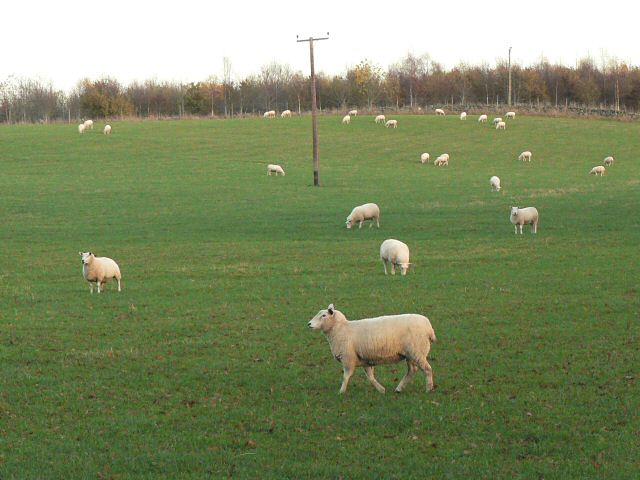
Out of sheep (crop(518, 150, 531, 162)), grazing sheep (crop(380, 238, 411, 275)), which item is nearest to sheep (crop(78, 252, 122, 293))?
grazing sheep (crop(380, 238, 411, 275))

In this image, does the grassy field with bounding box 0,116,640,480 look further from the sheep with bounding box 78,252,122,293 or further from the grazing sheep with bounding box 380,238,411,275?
the grazing sheep with bounding box 380,238,411,275

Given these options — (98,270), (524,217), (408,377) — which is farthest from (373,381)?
(524,217)

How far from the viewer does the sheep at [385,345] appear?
12242 mm

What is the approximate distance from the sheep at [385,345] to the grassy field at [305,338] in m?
0.41

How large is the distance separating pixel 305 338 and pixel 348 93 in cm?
11854

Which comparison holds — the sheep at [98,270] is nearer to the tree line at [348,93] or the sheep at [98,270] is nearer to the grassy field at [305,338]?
Result: the grassy field at [305,338]

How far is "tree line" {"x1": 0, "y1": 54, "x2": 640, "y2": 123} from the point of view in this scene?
130 meters

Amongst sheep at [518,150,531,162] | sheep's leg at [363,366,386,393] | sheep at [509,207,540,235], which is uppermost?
sheep at [518,150,531,162]

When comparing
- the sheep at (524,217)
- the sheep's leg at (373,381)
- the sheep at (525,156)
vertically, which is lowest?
the sheep at (524,217)

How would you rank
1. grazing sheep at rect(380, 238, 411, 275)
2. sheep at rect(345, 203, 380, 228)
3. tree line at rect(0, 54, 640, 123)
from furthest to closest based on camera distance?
tree line at rect(0, 54, 640, 123) → sheep at rect(345, 203, 380, 228) → grazing sheep at rect(380, 238, 411, 275)

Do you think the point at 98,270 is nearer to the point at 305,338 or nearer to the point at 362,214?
the point at 305,338

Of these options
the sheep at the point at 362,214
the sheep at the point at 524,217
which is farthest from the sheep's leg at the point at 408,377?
the sheep at the point at 362,214

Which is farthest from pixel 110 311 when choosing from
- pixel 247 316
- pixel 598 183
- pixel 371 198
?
pixel 598 183

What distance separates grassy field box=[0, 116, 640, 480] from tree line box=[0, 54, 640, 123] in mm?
84571
